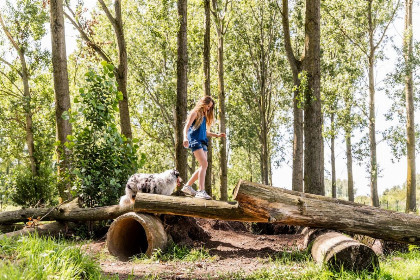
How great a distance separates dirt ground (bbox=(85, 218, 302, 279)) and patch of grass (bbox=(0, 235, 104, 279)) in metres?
0.48

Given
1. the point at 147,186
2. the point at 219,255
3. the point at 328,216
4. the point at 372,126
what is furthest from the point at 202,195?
the point at 372,126

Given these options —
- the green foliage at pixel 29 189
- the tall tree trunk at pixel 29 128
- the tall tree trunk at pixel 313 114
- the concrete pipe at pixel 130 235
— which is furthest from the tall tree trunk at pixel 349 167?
the concrete pipe at pixel 130 235

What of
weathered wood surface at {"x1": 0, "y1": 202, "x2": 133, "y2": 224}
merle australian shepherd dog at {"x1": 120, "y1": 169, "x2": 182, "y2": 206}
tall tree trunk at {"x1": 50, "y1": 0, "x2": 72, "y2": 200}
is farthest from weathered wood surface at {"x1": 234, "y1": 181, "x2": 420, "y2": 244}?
tall tree trunk at {"x1": 50, "y1": 0, "x2": 72, "y2": 200}

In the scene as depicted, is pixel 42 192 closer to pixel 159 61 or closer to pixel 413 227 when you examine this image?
pixel 159 61

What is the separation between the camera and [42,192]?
60.1 ft

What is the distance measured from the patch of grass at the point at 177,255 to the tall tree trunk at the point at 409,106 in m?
17.5

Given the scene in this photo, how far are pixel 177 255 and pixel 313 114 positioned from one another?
195 inches

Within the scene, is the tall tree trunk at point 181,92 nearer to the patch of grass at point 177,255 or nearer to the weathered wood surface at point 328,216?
the patch of grass at point 177,255

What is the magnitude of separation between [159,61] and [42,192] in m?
13.8

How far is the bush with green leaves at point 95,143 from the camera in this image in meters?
9.02

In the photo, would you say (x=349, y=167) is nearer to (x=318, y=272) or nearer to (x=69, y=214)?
(x=69, y=214)

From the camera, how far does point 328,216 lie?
661 centimetres

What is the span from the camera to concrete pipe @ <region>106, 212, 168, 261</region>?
23.1ft

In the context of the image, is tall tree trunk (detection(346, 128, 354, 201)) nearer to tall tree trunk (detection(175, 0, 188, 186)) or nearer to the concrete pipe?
tall tree trunk (detection(175, 0, 188, 186))
